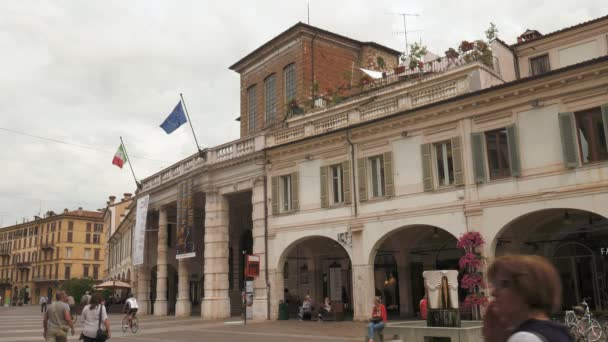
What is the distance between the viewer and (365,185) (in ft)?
84.1

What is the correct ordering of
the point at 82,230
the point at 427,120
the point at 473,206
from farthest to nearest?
1. the point at 82,230
2. the point at 427,120
3. the point at 473,206

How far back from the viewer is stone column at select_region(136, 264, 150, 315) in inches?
1619

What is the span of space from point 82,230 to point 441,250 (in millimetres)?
89588

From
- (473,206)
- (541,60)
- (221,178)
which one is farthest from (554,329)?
(221,178)

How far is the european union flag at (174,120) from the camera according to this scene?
32625 millimetres

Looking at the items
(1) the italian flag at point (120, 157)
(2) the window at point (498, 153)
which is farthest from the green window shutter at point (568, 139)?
(1) the italian flag at point (120, 157)

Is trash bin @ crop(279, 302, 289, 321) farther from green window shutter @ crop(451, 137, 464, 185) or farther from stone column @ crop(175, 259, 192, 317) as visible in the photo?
green window shutter @ crop(451, 137, 464, 185)

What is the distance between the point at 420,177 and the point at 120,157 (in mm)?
21930

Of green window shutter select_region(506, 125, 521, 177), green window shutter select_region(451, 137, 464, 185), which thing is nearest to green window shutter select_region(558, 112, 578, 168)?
green window shutter select_region(506, 125, 521, 177)

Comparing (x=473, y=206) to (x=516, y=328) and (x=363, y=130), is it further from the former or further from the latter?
(x=516, y=328)

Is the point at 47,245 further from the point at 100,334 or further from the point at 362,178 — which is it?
the point at 100,334

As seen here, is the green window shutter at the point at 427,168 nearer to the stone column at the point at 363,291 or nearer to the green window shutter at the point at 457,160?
the green window shutter at the point at 457,160

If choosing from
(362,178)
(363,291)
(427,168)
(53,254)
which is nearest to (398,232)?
(362,178)

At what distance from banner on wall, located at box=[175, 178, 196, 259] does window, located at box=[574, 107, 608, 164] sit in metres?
21.0
